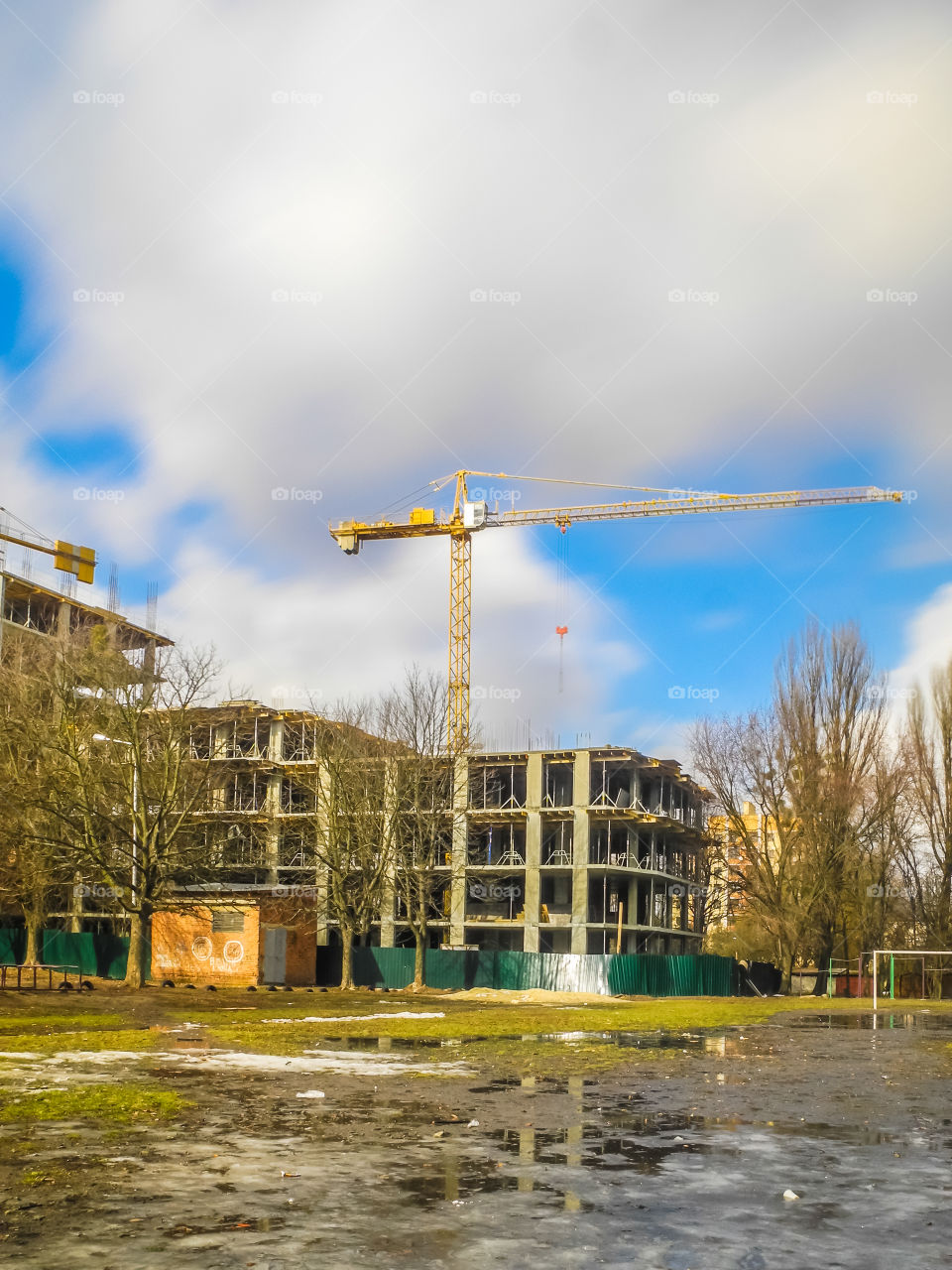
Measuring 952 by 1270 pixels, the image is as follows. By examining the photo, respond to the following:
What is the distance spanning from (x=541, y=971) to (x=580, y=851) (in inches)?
703

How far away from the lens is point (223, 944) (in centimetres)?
4881

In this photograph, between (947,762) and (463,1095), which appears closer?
(463,1095)

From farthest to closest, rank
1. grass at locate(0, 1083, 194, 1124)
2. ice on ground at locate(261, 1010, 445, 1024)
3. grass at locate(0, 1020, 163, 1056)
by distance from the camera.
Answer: ice on ground at locate(261, 1010, 445, 1024), grass at locate(0, 1020, 163, 1056), grass at locate(0, 1083, 194, 1124)

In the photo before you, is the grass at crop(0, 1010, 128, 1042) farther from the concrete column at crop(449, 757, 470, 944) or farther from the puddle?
the concrete column at crop(449, 757, 470, 944)

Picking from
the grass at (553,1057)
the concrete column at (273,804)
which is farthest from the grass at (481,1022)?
the concrete column at (273,804)

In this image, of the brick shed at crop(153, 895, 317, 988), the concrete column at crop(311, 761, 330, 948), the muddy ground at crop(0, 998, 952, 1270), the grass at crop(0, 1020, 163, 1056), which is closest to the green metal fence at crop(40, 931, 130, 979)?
the brick shed at crop(153, 895, 317, 988)

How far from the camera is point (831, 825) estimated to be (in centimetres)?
5525

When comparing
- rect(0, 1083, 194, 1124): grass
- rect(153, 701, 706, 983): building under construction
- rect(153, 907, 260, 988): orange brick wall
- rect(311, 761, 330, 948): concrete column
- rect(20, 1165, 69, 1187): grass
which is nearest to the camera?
rect(20, 1165, 69, 1187): grass

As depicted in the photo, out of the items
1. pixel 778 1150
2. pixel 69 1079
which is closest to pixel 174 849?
pixel 69 1079

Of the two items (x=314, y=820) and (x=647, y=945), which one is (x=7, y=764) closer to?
(x=314, y=820)

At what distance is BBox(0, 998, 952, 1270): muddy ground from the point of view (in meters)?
6.43

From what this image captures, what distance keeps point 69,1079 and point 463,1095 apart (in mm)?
4367

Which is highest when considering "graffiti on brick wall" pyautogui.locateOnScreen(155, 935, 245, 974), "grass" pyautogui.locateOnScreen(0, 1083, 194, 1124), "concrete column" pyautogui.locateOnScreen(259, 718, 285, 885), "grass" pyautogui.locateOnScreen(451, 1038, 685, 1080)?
"concrete column" pyautogui.locateOnScreen(259, 718, 285, 885)

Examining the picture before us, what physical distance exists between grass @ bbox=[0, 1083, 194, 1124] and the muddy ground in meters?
0.27
